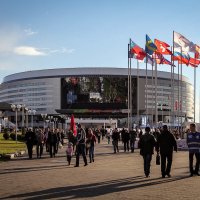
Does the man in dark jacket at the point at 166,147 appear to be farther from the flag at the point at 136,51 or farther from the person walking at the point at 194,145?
the flag at the point at 136,51

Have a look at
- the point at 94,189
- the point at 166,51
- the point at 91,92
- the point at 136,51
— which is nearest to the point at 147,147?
the point at 94,189

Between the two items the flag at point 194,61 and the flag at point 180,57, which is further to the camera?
the flag at point 194,61

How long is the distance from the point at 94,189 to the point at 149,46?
36.7 metres

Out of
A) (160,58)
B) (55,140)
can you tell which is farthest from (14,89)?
(55,140)

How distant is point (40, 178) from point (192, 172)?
16.1ft

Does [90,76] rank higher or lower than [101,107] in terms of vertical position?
higher

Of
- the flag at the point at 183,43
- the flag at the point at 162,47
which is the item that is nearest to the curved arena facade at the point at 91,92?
the flag at the point at 162,47

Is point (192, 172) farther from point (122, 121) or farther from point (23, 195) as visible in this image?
point (122, 121)

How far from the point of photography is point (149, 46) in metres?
47.1

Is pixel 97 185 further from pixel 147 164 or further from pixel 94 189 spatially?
pixel 147 164

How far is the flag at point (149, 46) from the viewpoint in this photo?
4684 cm

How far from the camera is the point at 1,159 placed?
75.9 feet

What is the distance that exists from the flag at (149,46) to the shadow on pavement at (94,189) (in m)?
33.8

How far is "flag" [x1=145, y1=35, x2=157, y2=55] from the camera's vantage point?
1844 inches
